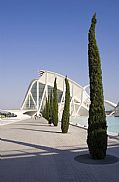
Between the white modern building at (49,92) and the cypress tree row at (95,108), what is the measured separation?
81.6 metres

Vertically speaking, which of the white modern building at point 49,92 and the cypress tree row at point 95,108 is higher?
the white modern building at point 49,92

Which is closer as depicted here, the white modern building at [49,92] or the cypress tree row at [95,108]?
the cypress tree row at [95,108]

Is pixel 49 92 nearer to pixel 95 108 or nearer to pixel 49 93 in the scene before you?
pixel 49 93

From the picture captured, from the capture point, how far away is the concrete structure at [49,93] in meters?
93.4

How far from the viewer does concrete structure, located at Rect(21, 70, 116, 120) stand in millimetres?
93438

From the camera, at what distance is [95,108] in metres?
9.80

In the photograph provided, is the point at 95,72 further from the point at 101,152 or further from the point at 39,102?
the point at 39,102

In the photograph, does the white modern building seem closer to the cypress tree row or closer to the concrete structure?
the concrete structure

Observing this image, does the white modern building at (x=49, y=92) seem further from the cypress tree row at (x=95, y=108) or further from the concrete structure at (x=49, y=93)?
the cypress tree row at (x=95, y=108)

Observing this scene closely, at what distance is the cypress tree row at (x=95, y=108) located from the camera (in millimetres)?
9289

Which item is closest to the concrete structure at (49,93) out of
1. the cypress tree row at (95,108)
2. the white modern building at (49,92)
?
the white modern building at (49,92)

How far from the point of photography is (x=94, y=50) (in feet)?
33.3

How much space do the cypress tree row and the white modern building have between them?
81.6m

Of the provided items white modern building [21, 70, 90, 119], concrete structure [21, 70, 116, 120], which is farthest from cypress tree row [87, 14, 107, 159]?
white modern building [21, 70, 90, 119]
